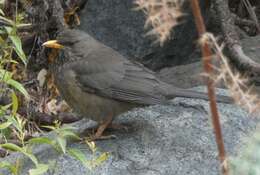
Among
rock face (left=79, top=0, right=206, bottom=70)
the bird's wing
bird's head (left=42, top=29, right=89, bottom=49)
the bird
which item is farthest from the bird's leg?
rock face (left=79, top=0, right=206, bottom=70)

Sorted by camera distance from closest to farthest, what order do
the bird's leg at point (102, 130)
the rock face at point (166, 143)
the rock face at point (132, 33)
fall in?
the rock face at point (166, 143) < the bird's leg at point (102, 130) < the rock face at point (132, 33)

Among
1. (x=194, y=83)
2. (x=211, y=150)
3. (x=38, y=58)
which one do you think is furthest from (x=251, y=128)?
(x=38, y=58)

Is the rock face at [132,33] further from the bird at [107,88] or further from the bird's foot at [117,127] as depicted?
the bird's foot at [117,127]

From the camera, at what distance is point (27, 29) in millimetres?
7297

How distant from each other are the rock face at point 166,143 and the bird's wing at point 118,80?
25 centimetres

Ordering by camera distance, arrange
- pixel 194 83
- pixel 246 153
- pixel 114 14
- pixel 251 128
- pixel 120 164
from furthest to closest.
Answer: pixel 114 14 < pixel 194 83 < pixel 251 128 < pixel 120 164 < pixel 246 153

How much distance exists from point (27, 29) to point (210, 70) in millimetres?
5959

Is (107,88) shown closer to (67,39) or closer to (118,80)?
(118,80)

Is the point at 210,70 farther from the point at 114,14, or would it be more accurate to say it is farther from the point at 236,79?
the point at 114,14

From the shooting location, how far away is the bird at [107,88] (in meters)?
5.03

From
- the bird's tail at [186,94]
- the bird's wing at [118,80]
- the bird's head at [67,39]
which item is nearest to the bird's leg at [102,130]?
the bird's wing at [118,80]

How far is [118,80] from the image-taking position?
201 inches

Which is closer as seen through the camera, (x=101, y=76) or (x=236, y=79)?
(x=236, y=79)

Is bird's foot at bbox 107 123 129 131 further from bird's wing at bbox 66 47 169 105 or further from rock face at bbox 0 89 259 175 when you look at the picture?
bird's wing at bbox 66 47 169 105
